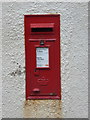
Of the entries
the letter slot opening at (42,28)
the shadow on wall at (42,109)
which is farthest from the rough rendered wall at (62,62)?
the letter slot opening at (42,28)

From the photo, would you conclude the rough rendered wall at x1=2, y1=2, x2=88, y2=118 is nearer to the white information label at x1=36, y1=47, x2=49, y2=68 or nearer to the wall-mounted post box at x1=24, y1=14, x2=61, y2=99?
the wall-mounted post box at x1=24, y1=14, x2=61, y2=99

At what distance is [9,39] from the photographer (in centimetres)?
342

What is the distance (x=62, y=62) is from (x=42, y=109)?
2.34 feet

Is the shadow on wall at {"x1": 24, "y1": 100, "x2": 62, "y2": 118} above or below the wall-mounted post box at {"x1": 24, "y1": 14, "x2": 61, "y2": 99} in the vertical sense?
below

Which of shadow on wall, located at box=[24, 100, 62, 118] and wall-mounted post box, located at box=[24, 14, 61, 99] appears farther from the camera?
shadow on wall, located at box=[24, 100, 62, 118]

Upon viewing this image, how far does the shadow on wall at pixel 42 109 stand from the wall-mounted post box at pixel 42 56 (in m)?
0.10

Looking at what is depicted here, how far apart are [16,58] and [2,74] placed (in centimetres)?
30

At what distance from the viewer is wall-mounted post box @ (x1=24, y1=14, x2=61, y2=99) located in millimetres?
3348

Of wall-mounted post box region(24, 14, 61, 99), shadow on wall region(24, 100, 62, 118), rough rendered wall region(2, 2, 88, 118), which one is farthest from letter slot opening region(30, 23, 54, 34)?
shadow on wall region(24, 100, 62, 118)

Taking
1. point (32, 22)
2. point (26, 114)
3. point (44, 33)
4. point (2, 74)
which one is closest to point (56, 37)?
point (44, 33)

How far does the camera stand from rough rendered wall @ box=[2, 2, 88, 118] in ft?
11.1

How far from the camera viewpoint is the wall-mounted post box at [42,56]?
11.0 ft

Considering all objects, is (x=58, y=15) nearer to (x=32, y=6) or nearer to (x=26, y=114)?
(x=32, y=6)

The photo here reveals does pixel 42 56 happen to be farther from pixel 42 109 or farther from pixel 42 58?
pixel 42 109
